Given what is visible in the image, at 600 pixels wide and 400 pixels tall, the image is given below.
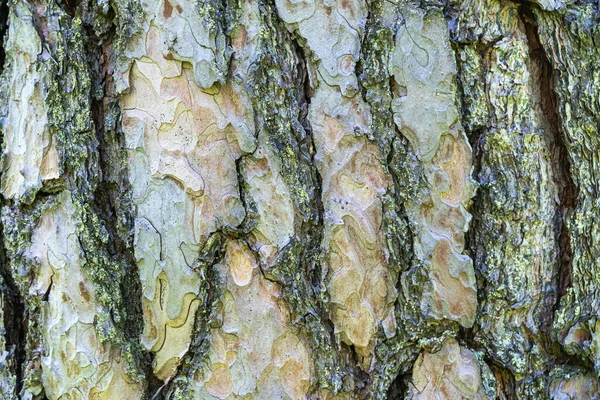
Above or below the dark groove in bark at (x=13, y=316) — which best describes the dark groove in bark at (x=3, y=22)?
above

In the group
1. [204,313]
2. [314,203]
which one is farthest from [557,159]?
[204,313]

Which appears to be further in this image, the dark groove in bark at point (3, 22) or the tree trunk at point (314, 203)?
the dark groove in bark at point (3, 22)

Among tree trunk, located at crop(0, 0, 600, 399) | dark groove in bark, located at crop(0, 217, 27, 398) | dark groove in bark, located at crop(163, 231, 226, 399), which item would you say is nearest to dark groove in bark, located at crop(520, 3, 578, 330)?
tree trunk, located at crop(0, 0, 600, 399)

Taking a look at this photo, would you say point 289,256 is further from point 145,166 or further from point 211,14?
point 211,14

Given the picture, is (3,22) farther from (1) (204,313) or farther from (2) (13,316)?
(1) (204,313)

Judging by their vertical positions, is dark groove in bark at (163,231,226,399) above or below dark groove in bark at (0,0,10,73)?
below

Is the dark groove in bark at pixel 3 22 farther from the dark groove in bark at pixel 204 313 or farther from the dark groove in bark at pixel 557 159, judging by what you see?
the dark groove in bark at pixel 557 159

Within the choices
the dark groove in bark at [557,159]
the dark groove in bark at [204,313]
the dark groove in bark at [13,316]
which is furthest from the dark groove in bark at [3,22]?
the dark groove in bark at [557,159]

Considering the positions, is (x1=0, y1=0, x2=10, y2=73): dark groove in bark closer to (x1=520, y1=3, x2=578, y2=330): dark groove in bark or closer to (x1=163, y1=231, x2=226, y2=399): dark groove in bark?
(x1=163, y1=231, x2=226, y2=399): dark groove in bark
